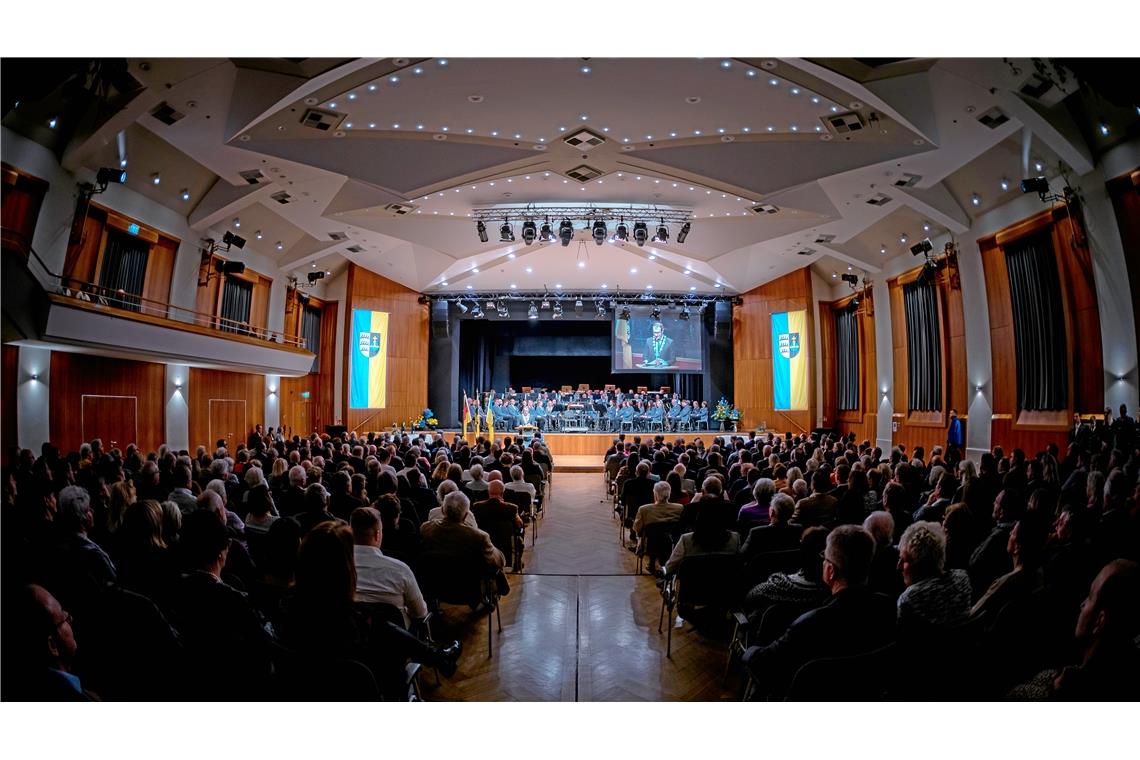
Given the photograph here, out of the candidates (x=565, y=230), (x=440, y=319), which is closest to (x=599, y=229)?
(x=565, y=230)

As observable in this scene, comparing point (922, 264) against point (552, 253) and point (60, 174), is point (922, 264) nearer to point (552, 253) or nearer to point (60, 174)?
point (552, 253)

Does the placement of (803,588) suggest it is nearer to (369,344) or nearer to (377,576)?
(377,576)

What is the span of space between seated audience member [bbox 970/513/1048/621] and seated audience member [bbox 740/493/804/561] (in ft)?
3.81

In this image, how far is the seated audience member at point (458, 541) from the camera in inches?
147

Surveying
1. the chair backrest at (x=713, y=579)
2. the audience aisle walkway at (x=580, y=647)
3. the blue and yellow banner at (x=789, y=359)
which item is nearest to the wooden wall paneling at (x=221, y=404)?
the audience aisle walkway at (x=580, y=647)

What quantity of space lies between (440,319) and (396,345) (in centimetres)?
162

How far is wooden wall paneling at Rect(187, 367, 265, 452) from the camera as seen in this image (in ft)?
39.1

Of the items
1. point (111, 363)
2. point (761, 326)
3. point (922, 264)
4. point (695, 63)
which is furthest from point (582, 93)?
point (761, 326)

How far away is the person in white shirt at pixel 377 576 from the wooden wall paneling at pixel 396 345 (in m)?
15.1

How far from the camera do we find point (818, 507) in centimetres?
451

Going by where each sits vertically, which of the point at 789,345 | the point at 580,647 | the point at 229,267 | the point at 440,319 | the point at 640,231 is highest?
the point at 640,231

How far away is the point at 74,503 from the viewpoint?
2877 millimetres

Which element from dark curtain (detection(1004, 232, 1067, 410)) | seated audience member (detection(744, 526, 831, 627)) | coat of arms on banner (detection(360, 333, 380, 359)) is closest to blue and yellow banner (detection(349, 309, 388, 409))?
coat of arms on banner (detection(360, 333, 380, 359))

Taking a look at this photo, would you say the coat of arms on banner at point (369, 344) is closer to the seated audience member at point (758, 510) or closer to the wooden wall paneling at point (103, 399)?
the wooden wall paneling at point (103, 399)
